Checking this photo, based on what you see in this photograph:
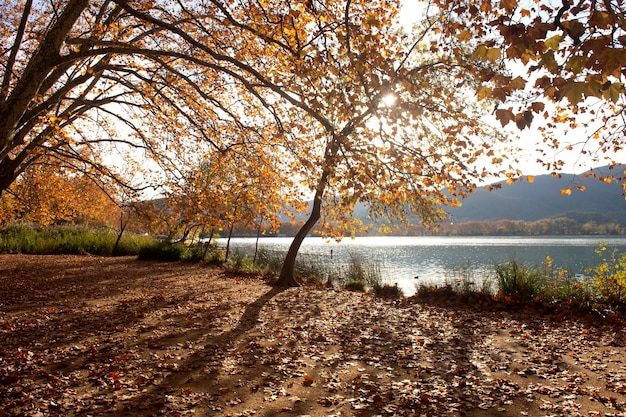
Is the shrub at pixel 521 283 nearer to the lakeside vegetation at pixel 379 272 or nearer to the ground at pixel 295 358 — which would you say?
the lakeside vegetation at pixel 379 272

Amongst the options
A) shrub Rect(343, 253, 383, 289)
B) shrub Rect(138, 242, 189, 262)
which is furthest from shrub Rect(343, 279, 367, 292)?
shrub Rect(138, 242, 189, 262)

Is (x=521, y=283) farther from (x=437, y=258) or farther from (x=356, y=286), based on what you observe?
(x=437, y=258)

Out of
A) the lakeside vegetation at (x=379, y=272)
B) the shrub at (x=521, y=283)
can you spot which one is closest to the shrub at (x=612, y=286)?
the lakeside vegetation at (x=379, y=272)

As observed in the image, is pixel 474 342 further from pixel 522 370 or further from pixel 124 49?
pixel 124 49

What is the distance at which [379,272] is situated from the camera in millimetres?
13609

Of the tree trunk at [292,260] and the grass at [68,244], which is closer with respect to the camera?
the tree trunk at [292,260]

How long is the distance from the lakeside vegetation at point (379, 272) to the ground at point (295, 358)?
32.5 inches

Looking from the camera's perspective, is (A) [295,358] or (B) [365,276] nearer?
(A) [295,358]

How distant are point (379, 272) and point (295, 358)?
901 cm

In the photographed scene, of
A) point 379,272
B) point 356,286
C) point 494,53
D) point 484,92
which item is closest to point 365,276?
point 379,272

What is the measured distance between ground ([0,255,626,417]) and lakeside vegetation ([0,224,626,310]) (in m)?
0.82

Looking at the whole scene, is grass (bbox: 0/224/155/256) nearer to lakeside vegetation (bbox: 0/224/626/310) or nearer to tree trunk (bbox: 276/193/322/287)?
lakeside vegetation (bbox: 0/224/626/310)

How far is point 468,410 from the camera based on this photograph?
364 centimetres

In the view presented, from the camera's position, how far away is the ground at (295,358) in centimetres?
368
